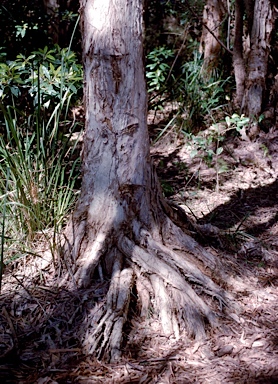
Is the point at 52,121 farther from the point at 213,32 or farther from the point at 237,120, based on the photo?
the point at 213,32

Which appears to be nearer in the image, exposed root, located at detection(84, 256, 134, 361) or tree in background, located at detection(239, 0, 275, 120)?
exposed root, located at detection(84, 256, 134, 361)

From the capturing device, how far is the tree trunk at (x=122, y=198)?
2.43 m

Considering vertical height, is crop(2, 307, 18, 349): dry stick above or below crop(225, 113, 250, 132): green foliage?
below

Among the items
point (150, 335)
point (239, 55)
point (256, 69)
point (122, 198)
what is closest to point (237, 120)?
point (256, 69)

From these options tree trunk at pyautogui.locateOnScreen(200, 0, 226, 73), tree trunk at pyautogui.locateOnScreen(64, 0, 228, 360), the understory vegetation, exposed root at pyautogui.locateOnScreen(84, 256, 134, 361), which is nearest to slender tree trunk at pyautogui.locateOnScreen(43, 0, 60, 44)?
the understory vegetation

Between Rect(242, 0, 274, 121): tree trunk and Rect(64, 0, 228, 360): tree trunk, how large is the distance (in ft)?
9.64

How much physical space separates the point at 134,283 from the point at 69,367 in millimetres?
571

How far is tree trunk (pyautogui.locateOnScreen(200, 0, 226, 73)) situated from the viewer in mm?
5855

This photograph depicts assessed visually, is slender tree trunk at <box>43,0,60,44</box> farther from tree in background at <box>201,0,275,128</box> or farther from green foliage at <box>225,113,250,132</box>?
green foliage at <box>225,113,250,132</box>

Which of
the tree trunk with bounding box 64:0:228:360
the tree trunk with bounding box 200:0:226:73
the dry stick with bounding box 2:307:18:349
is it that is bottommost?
the dry stick with bounding box 2:307:18:349

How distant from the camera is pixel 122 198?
257 cm

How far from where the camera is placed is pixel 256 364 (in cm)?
215

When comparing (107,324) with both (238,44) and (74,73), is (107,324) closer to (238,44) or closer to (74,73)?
(74,73)

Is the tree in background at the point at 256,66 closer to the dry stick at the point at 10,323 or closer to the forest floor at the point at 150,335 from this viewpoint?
the forest floor at the point at 150,335
